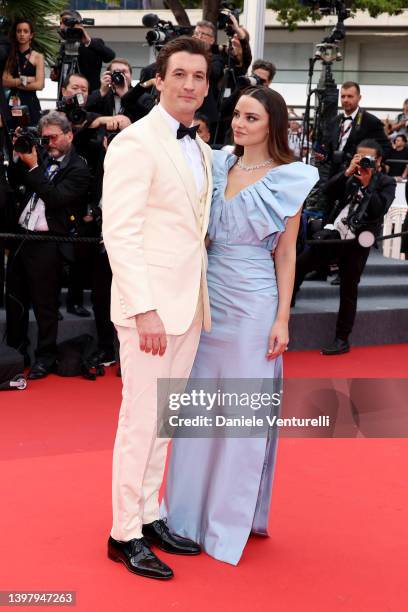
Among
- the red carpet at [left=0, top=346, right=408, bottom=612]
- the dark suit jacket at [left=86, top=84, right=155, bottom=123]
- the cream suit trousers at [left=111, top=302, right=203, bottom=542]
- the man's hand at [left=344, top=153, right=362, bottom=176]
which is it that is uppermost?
the dark suit jacket at [left=86, top=84, right=155, bottom=123]

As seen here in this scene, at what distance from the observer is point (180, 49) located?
3.04 meters

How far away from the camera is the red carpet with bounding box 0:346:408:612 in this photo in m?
3.04

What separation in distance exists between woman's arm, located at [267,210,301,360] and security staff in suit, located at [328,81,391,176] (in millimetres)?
4737

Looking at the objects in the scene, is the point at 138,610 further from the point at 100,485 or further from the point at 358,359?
the point at 358,359

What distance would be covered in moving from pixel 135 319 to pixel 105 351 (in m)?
3.35

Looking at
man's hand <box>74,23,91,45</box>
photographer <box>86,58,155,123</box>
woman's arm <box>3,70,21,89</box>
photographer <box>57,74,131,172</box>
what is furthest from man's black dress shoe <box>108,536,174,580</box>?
man's hand <box>74,23,91,45</box>

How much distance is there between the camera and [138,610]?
289 centimetres

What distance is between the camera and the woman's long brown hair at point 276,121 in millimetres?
3266

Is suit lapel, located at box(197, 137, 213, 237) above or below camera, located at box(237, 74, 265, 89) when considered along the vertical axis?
below

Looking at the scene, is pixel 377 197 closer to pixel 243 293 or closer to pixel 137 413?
pixel 243 293

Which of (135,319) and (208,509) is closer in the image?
(135,319)

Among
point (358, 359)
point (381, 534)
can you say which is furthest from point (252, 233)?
point (358, 359)

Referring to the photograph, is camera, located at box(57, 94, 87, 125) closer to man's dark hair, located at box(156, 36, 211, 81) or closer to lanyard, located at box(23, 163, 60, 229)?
lanyard, located at box(23, 163, 60, 229)

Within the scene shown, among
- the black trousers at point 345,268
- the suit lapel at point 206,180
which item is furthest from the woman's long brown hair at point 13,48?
the suit lapel at point 206,180
